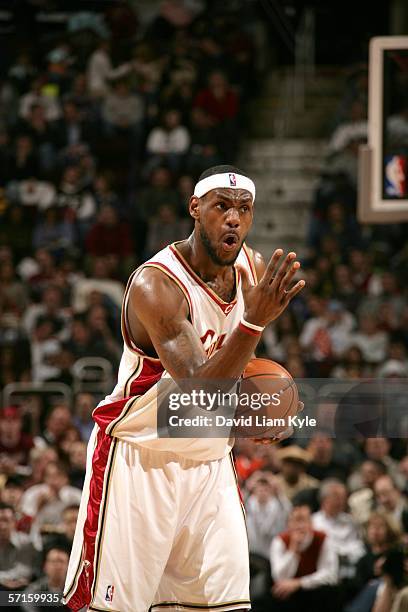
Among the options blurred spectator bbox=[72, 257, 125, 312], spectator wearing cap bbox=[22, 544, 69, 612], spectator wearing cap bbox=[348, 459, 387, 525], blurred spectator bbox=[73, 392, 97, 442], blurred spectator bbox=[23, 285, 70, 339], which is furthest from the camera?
blurred spectator bbox=[72, 257, 125, 312]

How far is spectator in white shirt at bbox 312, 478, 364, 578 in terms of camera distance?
24.8 feet

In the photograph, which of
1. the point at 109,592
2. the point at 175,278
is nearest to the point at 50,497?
the point at 109,592

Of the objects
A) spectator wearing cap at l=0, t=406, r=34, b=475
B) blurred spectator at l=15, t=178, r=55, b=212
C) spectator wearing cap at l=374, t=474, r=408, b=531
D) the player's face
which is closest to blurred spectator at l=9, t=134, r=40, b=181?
blurred spectator at l=15, t=178, r=55, b=212

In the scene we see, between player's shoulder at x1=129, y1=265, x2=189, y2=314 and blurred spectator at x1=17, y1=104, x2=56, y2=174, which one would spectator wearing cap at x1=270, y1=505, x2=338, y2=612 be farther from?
blurred spectator at x1=17, y1=104, x2=56, y2=174

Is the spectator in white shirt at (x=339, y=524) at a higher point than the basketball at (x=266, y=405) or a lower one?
lower

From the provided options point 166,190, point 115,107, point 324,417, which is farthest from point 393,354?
point 324,417

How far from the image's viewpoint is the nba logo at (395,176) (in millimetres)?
7289

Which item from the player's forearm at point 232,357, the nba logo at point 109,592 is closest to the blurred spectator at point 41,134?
the nba logo at point 109,592

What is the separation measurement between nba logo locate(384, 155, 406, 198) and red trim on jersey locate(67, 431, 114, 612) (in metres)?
3.36

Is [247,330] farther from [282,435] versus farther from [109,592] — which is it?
A: [109,592]

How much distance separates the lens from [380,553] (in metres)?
7.38

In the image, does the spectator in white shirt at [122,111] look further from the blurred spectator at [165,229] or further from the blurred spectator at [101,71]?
the blurred spectator at [165,229]

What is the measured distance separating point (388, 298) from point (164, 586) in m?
7.35

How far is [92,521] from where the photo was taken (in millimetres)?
4523
